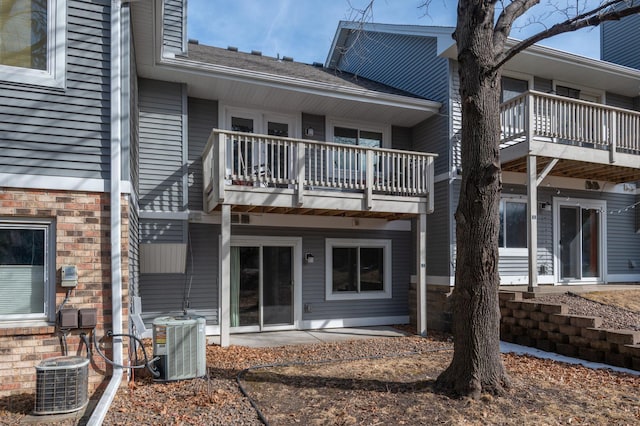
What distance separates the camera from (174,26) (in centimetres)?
908

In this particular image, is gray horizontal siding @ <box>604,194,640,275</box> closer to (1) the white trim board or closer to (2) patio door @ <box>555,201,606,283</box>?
(2) patio door @ <box>555,201,606,283</box>

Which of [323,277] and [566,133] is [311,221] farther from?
[566,133]

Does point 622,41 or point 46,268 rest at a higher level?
point 622,41

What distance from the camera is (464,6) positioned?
17.4ft

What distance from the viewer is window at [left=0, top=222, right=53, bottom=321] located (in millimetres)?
4805

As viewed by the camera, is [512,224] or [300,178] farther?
[512,224]

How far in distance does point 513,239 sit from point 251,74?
277 inches

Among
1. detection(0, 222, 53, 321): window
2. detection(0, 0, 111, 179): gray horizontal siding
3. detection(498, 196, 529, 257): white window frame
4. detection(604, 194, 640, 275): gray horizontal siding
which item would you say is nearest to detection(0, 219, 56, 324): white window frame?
detection(0, 222, 53, 321): window

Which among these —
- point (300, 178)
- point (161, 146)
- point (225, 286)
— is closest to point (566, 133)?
point (300, 178)

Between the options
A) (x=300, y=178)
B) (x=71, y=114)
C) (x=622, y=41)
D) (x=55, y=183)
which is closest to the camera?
(x=55, y=183)

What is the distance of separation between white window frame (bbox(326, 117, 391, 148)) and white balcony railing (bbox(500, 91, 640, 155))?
8.76 feet

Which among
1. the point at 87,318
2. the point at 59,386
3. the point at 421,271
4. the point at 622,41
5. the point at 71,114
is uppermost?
the point at 622,41

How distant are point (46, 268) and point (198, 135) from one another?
4.84 meters

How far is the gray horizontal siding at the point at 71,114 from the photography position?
484cm
